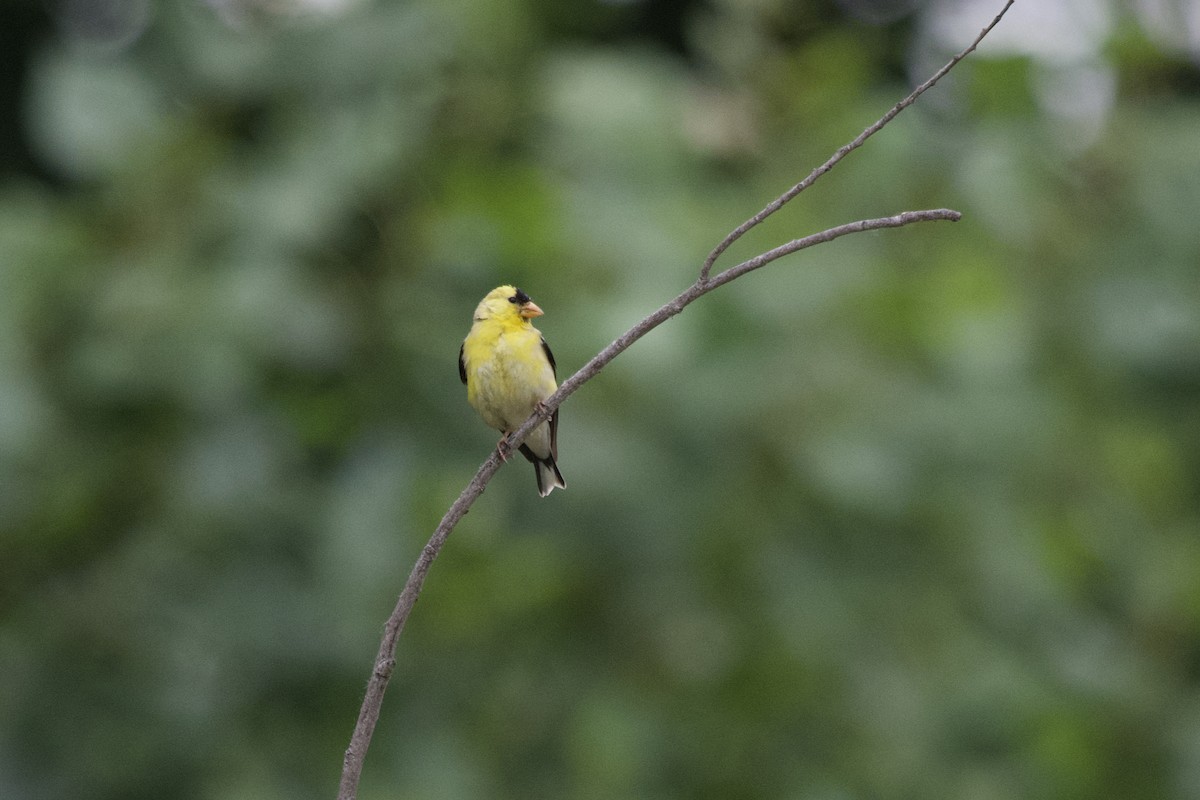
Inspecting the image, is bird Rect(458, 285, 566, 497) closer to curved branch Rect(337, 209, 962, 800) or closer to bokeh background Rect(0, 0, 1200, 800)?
bokeh background Rect(0, 0, 1200, 800)

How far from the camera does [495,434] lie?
11.8 ft

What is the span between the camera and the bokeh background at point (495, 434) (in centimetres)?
368

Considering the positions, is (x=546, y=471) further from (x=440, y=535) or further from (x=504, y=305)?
(x=440, y=535)

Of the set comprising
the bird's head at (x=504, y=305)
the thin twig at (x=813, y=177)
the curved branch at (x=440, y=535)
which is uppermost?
the bird's head at (x=504, y=305)

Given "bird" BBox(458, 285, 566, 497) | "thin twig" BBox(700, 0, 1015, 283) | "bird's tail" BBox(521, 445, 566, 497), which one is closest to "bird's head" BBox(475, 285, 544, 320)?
"bird" BBox(458, 285, 566, 497)

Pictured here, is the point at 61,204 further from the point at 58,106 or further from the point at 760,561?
the point at 760,561

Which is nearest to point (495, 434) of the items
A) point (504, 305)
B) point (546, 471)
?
point (546, 471)

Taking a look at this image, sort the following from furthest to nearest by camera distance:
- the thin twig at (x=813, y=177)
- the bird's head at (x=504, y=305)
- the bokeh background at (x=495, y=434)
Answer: the bokeh background at (x=495, y=434)
the bird's head at (x=504, y=305)
the thin twig at (x=813, y=177)

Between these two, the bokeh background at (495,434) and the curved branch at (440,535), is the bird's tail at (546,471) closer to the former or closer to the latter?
the bokeh background at (495,434)

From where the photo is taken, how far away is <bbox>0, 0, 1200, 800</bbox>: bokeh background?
368 cm

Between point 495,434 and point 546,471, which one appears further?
point 495,434

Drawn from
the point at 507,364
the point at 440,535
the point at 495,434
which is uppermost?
the point at 495,434

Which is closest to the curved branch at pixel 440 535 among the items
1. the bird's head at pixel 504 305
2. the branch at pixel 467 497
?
the branch at pixel 467 497

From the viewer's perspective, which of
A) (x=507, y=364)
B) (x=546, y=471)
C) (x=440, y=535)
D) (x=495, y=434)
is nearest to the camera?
(x=440, y=535)
